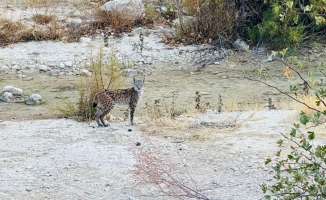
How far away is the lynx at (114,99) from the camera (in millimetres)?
9328

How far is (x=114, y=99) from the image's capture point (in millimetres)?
9484

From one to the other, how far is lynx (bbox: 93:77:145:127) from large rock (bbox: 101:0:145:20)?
7105mm

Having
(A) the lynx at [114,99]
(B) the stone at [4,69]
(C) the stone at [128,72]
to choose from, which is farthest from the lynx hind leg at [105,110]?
(B) the stone at [4,69]

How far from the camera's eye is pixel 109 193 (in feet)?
21.4

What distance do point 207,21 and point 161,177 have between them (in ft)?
30.8

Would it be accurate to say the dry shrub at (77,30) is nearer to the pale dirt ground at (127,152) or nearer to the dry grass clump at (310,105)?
the pale dirt ground at (127,152)

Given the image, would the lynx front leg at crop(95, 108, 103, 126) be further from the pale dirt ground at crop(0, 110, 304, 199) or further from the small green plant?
the small green plant

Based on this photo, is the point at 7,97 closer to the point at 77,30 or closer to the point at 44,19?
the point at 77,30

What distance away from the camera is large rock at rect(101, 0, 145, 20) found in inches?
649

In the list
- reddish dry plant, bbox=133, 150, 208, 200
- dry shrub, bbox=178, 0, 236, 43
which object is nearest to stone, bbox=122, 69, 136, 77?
dry shrub, bbox=178, 0, 236, 43

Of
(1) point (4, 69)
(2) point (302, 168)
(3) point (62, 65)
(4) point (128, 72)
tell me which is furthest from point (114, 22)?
(2) point (302, 168)

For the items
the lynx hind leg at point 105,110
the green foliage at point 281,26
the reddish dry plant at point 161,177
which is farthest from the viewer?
the green foliage at point 281,26

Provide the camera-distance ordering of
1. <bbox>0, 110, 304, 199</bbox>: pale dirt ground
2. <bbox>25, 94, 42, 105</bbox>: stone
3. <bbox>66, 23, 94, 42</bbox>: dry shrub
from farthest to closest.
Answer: <bbox>66, 23, 94, 42</bbox>: dry shrub
<bbox>25, 94, 42, 105</bbox>: stone
<bbox>0, 110, 304, 199</bbox>: pale dirt ground

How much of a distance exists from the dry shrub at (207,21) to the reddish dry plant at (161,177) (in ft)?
28.3
